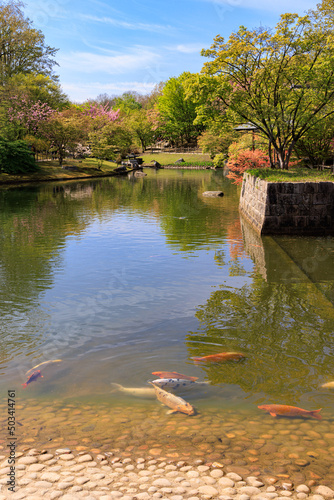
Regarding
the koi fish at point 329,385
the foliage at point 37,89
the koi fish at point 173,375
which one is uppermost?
the foliage at point 37,89

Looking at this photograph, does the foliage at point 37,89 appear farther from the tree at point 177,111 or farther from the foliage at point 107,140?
the tree at point 177,111

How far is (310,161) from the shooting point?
3155cm

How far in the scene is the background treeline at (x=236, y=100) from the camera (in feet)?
63.8

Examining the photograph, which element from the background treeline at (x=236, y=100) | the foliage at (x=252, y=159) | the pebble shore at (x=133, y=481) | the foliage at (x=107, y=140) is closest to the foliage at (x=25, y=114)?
the background treeline at (x=236, y=100)

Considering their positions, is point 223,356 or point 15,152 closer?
point 223,356

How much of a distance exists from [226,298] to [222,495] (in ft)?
18.4

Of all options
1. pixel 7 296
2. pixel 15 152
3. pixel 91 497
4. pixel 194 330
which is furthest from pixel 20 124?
pixel 91 497

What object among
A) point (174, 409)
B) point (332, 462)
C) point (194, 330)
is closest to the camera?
point (332, 462)

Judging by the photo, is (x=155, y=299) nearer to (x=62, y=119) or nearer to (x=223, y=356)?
(x=223, y=356)

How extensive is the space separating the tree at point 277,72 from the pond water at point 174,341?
887 cm

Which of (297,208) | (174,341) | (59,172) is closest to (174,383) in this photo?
(174,341)

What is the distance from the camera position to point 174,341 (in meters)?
6.87

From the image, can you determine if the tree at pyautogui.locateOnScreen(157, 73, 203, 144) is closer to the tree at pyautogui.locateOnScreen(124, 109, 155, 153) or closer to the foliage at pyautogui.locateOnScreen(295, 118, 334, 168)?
the tree at pyautogui.locateOnScreen(124, 109, 155, 153)

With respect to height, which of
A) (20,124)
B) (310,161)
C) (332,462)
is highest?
(20,124)
